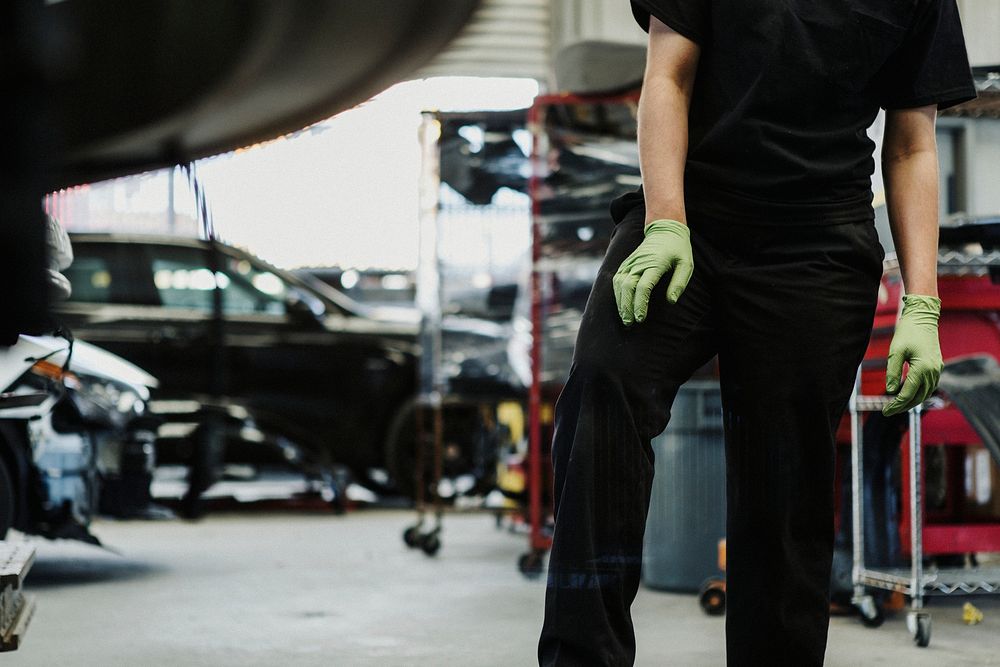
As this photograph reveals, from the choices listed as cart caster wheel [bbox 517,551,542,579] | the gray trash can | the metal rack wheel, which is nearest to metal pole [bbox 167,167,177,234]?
the metal rack wheel

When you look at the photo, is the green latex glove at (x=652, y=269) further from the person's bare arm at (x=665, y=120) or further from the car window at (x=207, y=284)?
the car window at (x=207, y=284)

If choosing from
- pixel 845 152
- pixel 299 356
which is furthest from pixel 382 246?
pixel 845 152

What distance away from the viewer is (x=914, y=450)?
3.29 m

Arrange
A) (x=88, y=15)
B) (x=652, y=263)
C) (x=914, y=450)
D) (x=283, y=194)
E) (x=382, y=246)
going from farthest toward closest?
(x=382, y=246)
(x=88, y=15)
(x=283, y=194)
(x=914, y=450)
(x=652, y=263)

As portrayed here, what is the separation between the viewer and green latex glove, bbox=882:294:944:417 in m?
2.03

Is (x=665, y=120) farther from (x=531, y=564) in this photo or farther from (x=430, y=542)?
(x=430, y=542)

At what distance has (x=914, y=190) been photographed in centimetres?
Answer: 204

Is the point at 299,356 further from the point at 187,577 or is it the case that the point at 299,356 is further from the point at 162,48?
the point at 162,48

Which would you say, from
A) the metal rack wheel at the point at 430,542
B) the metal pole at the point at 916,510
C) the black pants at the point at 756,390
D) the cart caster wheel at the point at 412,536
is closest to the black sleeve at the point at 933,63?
the black pants at the point at 756,390

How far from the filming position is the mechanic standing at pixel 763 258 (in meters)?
1.83

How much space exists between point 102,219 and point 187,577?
635cm

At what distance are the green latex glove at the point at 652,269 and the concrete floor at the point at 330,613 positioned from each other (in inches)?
59.7

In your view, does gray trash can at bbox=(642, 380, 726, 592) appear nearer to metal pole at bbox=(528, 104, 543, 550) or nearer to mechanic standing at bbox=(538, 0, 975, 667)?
metal pole at bbox=(528, 104, 543, 550)

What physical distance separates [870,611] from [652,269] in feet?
7.24
